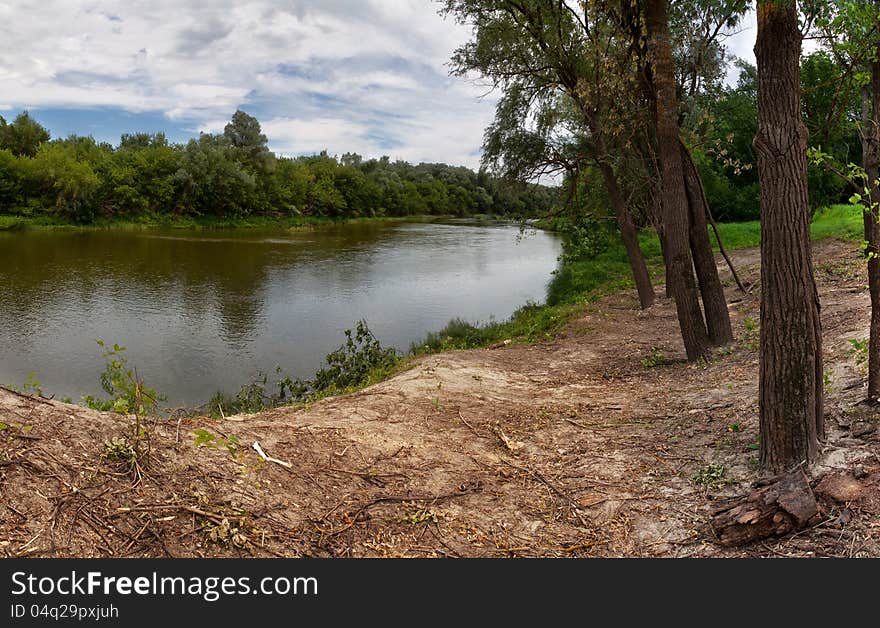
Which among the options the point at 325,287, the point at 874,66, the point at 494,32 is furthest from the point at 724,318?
the point at 325,287

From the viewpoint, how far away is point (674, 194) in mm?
9320

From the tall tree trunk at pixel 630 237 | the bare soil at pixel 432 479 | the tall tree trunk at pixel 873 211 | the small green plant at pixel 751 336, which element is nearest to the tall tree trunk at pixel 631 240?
the tall tree trunk at pixel 630 237

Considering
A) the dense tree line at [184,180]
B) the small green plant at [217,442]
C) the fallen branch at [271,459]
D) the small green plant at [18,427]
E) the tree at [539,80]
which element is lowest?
the fallen branch at [271,459]

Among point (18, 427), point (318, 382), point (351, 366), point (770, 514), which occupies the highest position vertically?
point (18, 427)

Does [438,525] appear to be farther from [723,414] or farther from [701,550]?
[723,414]

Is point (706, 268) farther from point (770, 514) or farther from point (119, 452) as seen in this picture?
point (119, 452)

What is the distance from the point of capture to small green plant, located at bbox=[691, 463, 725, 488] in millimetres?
4836

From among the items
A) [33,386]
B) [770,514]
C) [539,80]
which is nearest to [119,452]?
[770,514]

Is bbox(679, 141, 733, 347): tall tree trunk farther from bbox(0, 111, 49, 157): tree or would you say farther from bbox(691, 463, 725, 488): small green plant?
bbox(0, 111, 49, 157): tree

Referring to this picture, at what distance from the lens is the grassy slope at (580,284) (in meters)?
15.5

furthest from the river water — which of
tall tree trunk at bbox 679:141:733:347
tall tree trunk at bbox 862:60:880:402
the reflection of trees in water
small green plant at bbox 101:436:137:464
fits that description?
tall tree trunk at bbox 862:60:880:402

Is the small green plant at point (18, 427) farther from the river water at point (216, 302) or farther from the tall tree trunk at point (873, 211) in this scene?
the river water at point (216, 302)

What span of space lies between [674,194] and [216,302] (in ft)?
57.2

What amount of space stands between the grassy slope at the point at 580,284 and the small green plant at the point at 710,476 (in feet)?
24.4
